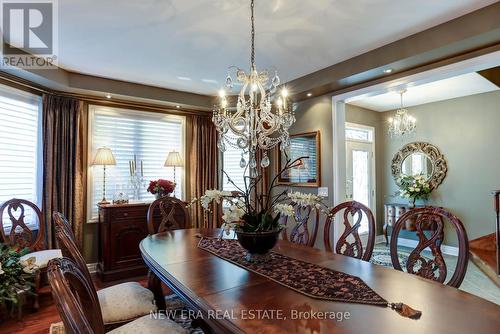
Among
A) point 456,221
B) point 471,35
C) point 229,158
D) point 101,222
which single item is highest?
point 471,35

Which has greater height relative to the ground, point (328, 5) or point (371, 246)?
point (328, 5)

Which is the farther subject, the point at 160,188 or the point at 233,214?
the point at 160,188

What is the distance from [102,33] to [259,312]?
2703 mm

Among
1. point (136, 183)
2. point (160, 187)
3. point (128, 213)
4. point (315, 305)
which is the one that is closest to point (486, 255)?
point (315, 305)

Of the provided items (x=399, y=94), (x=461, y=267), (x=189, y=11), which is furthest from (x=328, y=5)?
(x=399, y=94)

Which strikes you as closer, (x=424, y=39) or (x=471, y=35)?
(x=471, y=35)

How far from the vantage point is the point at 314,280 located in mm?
1452

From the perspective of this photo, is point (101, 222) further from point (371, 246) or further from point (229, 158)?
point (371, 246)

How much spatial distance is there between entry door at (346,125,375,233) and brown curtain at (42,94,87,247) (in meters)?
4.35

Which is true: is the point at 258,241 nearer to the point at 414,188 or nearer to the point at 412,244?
the point at 414,188

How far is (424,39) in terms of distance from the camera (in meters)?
2.57

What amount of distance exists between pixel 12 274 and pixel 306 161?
3503 millimetres

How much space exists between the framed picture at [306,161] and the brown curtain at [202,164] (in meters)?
1.29

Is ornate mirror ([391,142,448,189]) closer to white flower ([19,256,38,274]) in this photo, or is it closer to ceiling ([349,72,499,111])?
ceiling ([349,72,499,111])
